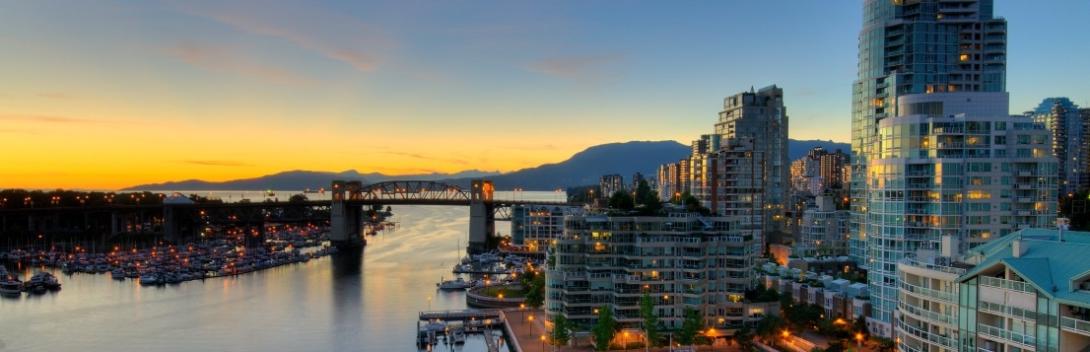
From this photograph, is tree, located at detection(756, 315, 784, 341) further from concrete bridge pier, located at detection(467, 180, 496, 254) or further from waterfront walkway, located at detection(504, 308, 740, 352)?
concrete bridge pier, located at detection(467, 180, 496, 254)

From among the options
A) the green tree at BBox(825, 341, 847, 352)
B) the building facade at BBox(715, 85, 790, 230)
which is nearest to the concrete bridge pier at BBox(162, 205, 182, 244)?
the building facade at BBox(715, 85, 790, 230)

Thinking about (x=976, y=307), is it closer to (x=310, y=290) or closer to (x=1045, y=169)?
(x=1045, y=169)

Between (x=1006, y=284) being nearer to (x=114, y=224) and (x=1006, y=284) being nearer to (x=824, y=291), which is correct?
(x=824, y=291)

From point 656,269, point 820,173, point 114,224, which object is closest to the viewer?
point 656,269

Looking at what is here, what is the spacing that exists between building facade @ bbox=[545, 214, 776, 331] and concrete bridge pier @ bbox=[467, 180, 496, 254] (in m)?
59.2

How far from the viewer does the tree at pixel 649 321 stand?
34.4 m

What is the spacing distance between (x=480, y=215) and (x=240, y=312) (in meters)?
54.2

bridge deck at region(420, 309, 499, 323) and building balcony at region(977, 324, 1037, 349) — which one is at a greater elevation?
building balcony at region(977, 324, 1037, 349)

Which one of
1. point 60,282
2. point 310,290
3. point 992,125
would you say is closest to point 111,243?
point 60,282

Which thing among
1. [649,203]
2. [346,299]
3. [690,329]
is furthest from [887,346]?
[346,299]

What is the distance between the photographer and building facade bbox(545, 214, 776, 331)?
120ft

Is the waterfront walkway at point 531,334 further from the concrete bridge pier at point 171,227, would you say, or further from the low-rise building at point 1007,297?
the concrete bridge pier at point 171,227

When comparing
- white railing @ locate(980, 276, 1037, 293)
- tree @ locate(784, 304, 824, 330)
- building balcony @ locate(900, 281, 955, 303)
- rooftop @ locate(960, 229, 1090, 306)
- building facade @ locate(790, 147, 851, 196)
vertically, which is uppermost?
building facade @ locate(790, 147, 851, 196)

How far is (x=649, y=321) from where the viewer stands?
34531 mm
